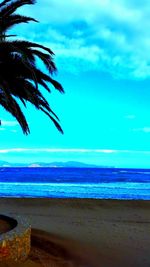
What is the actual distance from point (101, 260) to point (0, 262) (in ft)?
9.01

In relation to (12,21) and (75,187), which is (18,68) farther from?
(75,187)

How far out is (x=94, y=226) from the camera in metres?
12.9

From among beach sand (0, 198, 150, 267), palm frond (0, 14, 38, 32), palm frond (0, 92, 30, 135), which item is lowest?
beach sand (0, 198, 150, 267)

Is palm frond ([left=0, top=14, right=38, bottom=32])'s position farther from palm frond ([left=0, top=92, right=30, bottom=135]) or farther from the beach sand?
the beach sand

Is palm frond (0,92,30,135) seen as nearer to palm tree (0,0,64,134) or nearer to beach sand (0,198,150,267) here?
palm tree (0,0,64,134)

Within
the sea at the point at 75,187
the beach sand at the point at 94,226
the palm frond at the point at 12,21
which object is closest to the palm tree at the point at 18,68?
the palm frond at the point at 12,21

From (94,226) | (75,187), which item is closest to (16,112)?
(94,226)

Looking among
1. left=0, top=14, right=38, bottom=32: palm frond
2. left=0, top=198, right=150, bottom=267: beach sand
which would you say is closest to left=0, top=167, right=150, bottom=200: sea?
left=0, top=198, right=150, bottom=267: beach sand

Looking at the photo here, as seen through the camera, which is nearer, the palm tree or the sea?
the palm tree

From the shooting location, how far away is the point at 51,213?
1599 centimetres

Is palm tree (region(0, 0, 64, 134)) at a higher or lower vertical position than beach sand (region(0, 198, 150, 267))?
higher

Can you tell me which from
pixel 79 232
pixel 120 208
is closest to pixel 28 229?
pixel 79 232

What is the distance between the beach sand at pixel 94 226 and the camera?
9.07 m

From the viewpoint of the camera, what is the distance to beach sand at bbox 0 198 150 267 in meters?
9.07
